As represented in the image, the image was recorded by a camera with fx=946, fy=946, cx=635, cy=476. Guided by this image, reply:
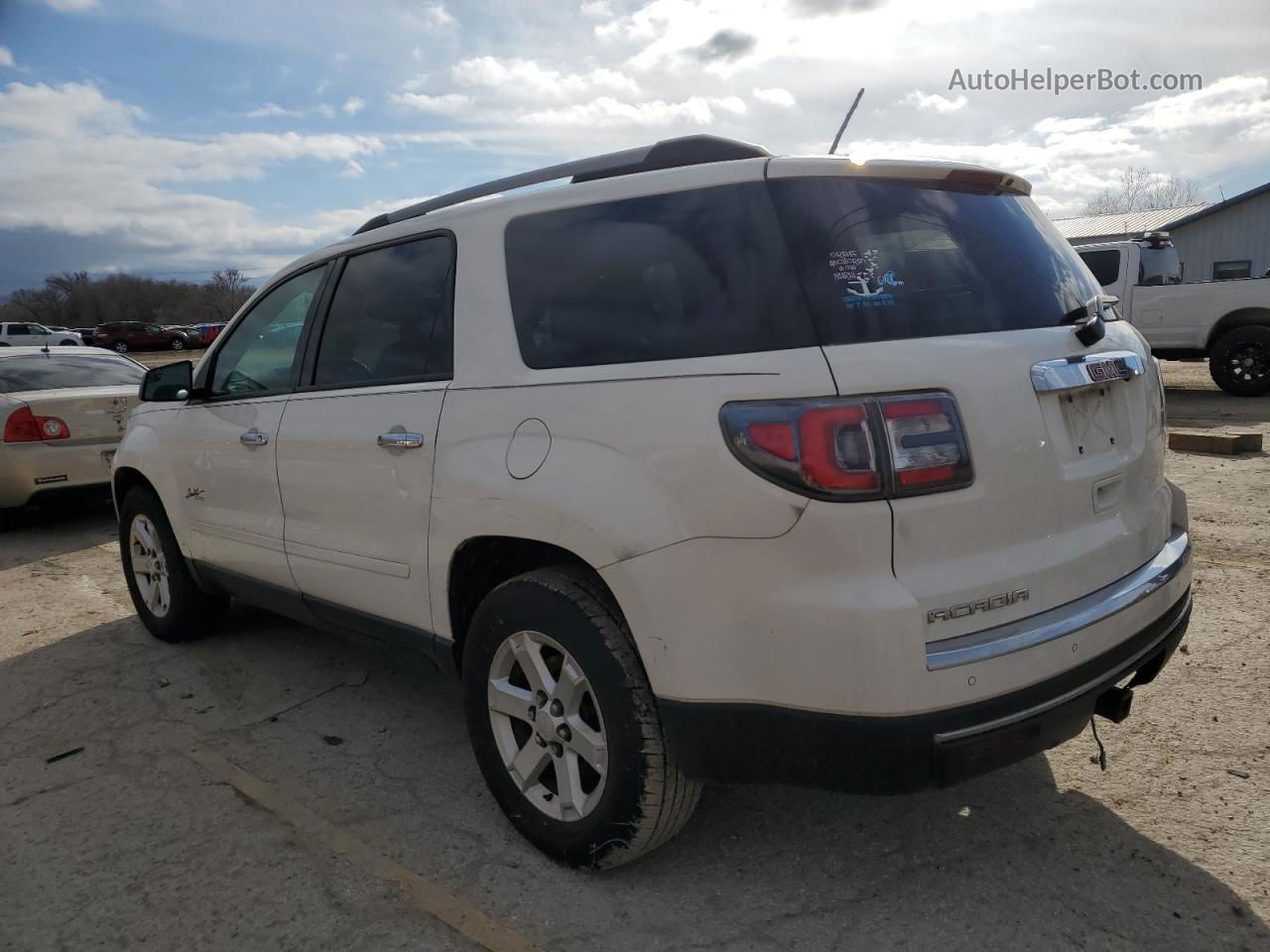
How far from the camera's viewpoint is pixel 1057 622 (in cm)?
217

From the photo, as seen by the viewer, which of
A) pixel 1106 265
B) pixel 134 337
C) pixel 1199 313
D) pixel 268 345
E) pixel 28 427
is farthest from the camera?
pixel 134 337

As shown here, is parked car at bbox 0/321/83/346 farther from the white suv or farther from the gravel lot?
the white suv

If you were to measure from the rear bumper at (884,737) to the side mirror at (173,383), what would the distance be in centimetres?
308

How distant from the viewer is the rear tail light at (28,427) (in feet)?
24.1

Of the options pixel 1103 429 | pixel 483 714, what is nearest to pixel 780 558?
pixel 1103 429

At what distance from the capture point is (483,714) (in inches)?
110

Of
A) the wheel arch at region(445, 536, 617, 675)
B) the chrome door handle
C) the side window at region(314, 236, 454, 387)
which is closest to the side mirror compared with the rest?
the side window at region(314, 236, 454, 387)

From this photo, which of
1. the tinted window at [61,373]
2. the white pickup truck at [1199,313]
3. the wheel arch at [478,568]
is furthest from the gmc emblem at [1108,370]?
the white pickup truck at [1199,313]

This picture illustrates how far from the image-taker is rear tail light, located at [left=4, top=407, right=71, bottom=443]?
7.36 meters

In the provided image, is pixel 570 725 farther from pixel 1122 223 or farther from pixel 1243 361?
pixel 1122 223

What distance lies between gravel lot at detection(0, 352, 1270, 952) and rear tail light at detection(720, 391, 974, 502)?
114cm

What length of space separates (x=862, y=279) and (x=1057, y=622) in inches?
Answer: 35.7

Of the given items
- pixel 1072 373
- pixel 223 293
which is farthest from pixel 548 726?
pixel 223 293

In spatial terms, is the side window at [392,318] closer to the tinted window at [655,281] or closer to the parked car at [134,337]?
the tinted window at [655,281]
